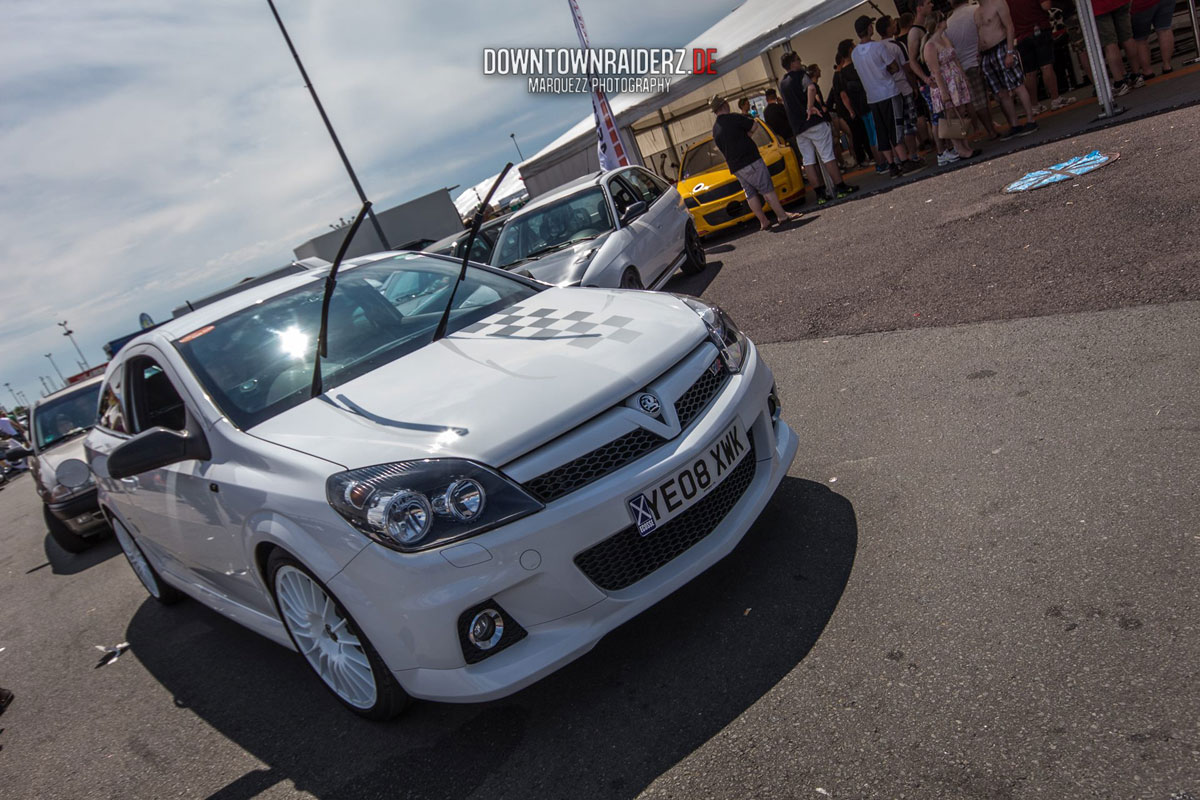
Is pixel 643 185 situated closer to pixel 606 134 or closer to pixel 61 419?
pixel 606 134

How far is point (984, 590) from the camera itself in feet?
9.43

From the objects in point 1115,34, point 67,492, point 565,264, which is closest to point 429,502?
point 565,264

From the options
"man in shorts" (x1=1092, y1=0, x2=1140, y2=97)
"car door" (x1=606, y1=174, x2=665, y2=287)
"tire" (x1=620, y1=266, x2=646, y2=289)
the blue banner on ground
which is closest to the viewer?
the blue banner on ground

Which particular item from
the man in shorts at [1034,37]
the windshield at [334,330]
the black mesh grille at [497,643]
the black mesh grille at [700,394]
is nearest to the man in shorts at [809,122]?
the man in shorts at [1034,37]

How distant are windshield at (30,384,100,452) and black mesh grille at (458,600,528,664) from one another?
28.9 feet

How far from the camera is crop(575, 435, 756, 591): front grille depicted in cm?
284

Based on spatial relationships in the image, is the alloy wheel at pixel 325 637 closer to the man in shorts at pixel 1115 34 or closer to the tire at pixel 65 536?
the tire at pixel 65 536

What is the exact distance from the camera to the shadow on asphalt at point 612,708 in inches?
108

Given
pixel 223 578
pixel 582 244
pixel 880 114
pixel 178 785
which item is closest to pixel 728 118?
pixel 880 114

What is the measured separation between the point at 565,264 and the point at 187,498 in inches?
207

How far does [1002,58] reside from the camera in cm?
1022

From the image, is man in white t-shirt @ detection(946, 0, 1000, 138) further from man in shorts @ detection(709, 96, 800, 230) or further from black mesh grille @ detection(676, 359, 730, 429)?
black mesh grille @ detection(676, 359, 730, 429)

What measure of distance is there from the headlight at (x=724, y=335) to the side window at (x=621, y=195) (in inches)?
217

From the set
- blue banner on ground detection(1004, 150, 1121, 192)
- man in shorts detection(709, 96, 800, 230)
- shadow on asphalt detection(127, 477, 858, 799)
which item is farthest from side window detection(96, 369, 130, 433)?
man in shorts detection(709, 96, 800, 230)
